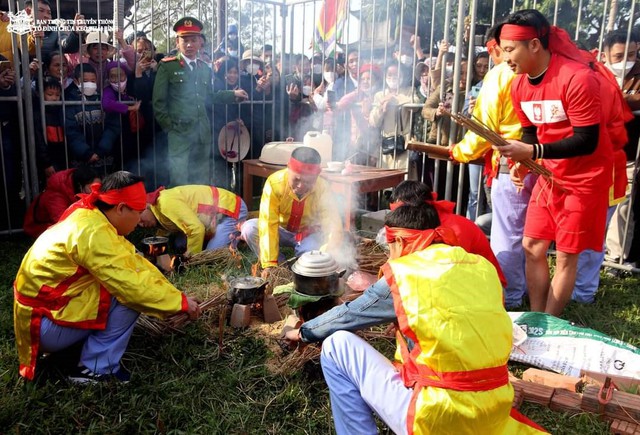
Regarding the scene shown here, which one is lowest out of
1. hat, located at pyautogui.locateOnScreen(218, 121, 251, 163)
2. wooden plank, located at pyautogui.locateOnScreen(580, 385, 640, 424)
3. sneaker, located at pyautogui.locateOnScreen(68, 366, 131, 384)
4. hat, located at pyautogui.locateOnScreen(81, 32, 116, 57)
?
sneaker, located at pyautogui.locateOnScreen(68, 366, 131, 384)

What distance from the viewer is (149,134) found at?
6.73m

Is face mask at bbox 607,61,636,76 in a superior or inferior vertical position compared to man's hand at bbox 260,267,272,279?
superior

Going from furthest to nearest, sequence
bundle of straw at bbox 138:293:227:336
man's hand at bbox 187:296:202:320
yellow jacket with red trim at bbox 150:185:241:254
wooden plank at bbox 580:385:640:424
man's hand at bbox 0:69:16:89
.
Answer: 1. man's hand at bbox 0:69:16:89
2. yellow jacket with red trim at bbox 150:185:241:254
3. bundle of straw at bbox 138:293:227:336
4. man's hand at bbox 187:296:202:320
5. wooden plank at bbox 580:385:640:424

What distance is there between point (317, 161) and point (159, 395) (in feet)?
7.46

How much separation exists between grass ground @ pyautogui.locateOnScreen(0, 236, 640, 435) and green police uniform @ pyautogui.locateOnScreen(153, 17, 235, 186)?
10.6 ft

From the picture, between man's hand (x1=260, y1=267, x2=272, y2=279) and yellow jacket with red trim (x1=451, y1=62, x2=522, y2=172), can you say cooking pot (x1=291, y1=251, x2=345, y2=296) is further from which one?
yellow jacket with red trim (x1=451, y1=62, x2=522, y2=172)

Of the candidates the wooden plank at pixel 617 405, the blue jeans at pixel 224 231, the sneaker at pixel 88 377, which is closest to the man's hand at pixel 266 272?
the blue jeans at pixel 224 231

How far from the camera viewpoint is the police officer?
6203 millimetres

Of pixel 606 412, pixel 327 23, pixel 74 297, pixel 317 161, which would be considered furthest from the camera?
pixel 327 23

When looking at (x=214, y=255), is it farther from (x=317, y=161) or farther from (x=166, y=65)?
(x=166, y=65)

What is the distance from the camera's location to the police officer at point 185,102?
620 cm

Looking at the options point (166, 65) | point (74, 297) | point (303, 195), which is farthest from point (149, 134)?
point (74, 297)

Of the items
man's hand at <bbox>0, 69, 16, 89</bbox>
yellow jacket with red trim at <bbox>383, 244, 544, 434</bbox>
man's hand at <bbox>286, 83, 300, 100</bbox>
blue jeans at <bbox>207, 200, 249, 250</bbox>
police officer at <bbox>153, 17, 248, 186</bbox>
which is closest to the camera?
yellow jacket with red trim at <bbox>383, 244, 544, 434</bbox>

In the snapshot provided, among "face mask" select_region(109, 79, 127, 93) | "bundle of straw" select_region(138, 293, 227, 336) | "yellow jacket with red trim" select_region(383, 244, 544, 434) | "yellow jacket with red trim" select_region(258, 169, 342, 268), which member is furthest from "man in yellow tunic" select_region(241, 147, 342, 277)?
"yellow jacket with red trim" select_region(383, 244, 544, 434)
